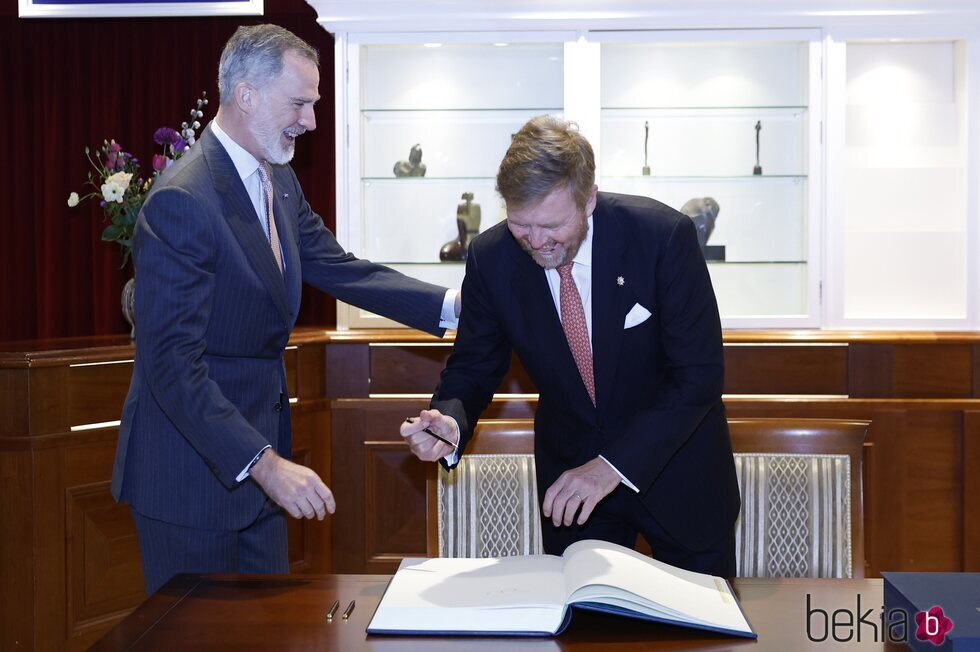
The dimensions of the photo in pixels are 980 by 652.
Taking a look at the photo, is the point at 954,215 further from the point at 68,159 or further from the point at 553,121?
the point at 68,159

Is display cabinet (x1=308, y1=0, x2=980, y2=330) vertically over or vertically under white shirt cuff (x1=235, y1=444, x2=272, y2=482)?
over

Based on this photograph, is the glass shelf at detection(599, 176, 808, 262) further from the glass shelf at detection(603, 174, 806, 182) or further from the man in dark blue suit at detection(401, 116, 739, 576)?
the man in dark blue suit at detection(401, 116, 739, 576)

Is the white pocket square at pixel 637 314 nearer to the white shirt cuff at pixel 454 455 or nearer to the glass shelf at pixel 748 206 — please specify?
the white shirt cuff at pixel 454 455

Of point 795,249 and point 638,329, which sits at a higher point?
point 795,249

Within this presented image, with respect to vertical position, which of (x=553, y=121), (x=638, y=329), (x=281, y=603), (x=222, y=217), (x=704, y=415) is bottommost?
(x=281, y=603)

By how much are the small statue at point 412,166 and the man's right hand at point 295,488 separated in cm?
223

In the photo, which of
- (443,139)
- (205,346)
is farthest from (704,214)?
(205,346)

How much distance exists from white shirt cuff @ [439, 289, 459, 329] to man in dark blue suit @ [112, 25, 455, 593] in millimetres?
515

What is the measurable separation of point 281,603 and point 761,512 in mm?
1074

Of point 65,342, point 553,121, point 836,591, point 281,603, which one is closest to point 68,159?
point 65,342

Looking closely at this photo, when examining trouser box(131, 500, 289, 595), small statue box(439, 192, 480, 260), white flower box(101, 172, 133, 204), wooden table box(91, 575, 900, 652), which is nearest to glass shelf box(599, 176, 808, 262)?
small statue box(439, 192, 480, 260)

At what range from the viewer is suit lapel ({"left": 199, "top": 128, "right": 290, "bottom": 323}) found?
2.02m

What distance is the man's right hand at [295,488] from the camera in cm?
175

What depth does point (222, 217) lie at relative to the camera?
199cm
